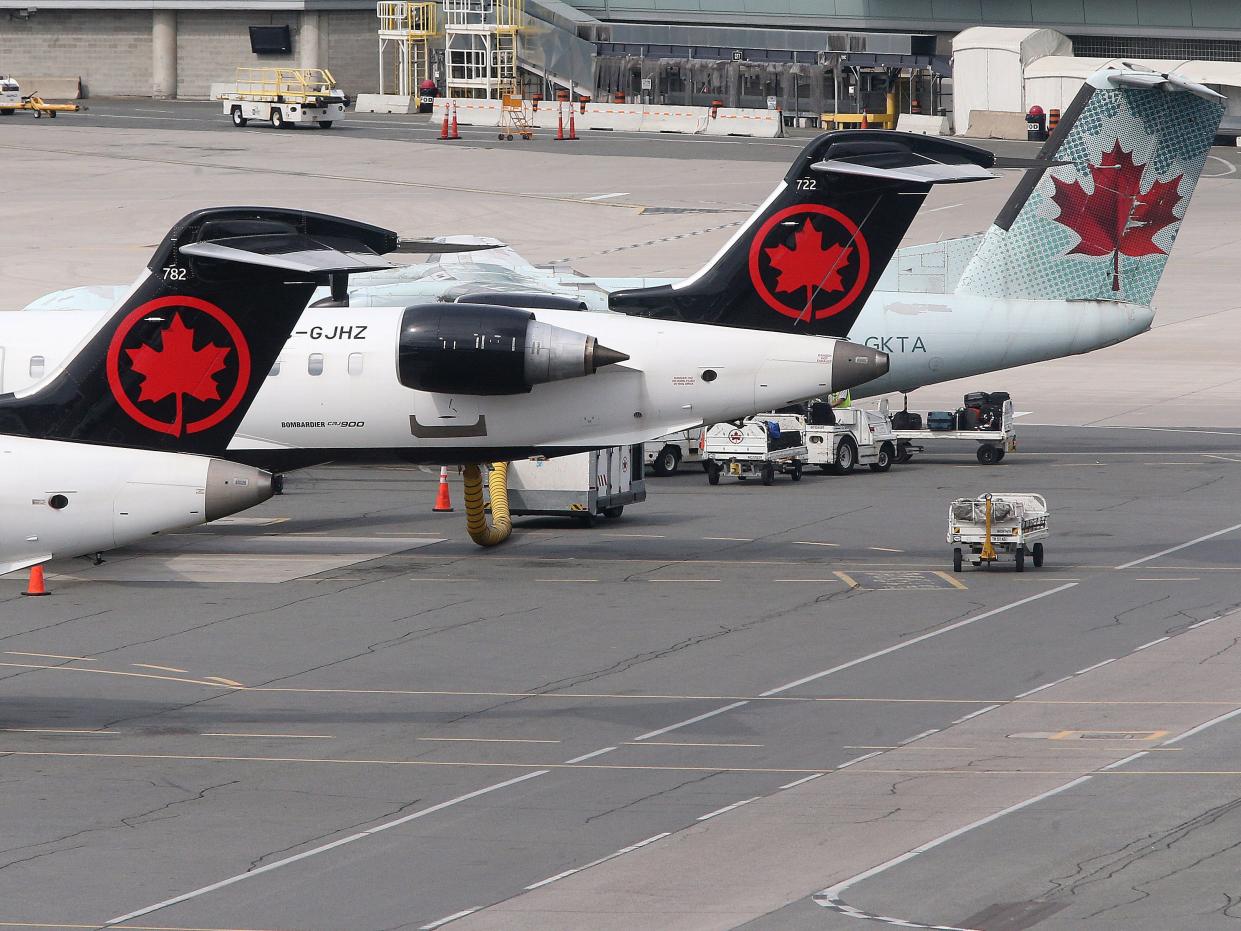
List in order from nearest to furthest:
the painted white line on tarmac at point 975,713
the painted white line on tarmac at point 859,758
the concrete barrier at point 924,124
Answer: the painted white line on tarmac at point 859,758 → the painted white line on tarmac at point 975,713 → the concrete barrier at point 924,124

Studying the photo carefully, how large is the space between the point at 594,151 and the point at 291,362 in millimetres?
70461

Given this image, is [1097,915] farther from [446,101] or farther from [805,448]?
[446,101]

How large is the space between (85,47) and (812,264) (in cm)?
10852

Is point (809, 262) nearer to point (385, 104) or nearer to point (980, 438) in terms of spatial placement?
point (980, 438)

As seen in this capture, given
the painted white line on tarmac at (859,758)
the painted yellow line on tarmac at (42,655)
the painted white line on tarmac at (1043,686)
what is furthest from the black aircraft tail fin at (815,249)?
the painted white line on tarmac at (859,758)

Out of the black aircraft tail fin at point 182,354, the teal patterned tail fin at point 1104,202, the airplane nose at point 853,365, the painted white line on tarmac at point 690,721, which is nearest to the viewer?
the painted white line on tarmac at point 690,721

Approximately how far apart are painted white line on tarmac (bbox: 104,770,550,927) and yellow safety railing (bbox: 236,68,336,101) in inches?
3865

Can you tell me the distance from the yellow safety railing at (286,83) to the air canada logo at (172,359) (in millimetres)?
93109

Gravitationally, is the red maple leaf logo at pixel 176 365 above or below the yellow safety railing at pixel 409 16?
below

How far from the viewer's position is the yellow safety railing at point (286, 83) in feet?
386

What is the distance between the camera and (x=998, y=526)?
35.5 metres

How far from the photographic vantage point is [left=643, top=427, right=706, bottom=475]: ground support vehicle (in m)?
48.4

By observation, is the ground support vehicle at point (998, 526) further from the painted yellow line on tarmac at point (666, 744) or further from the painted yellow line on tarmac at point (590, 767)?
the painted yellow line on tarmac at point (666, 744)

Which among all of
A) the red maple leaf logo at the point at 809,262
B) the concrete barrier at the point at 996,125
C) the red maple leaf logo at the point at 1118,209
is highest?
the concrete barrier at the point at 996,125
